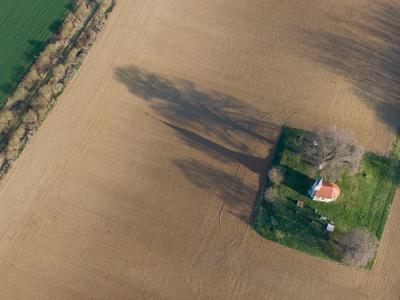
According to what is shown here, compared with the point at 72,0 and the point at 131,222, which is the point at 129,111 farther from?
the point at 72,0

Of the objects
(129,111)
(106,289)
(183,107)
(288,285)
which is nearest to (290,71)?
(183,107)

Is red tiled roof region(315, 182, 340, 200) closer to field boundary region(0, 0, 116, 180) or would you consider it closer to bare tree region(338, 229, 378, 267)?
bare tree region(338, 229, 378, 267)

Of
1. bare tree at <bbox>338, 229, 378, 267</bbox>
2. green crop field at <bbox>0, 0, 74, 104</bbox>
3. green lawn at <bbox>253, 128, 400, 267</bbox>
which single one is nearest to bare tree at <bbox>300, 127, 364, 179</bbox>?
green lawn at <bbox>253, 128, 400, 267</bbox>

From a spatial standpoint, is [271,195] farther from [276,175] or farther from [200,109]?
[200,109]

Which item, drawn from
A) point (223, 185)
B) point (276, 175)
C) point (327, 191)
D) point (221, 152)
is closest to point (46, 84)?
point (221, 152)

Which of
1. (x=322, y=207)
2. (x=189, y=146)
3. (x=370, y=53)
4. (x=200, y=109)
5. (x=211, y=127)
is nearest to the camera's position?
(x=322, y=207)

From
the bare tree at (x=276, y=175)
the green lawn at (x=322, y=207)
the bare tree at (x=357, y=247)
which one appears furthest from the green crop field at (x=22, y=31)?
the bare tree at (x=357, y=247)
